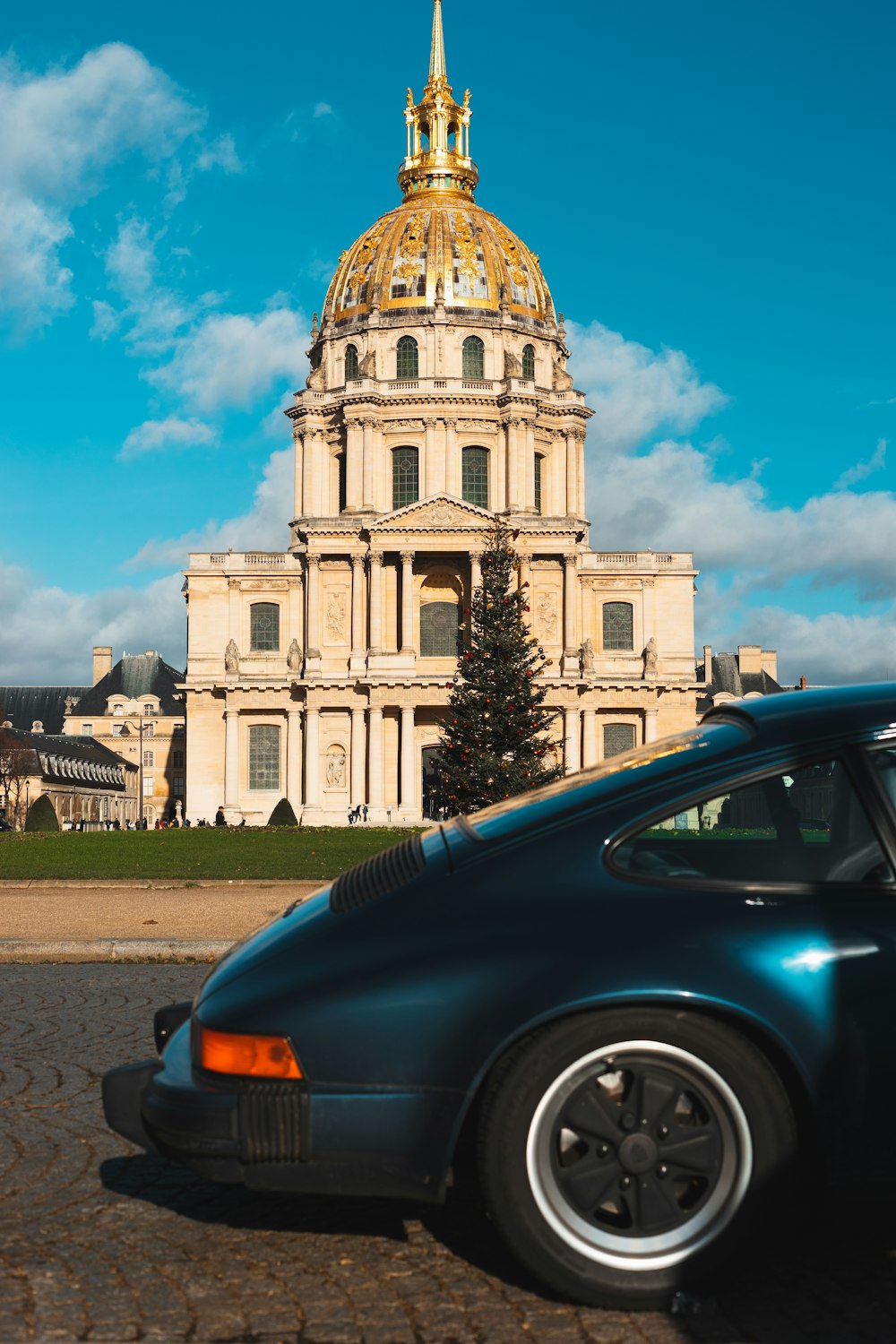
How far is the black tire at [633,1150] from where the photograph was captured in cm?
345

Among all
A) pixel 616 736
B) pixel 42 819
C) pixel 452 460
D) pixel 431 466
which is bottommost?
pixel 42 819

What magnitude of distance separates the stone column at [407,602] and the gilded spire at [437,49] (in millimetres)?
38830

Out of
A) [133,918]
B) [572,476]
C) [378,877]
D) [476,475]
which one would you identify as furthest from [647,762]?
[572,476]

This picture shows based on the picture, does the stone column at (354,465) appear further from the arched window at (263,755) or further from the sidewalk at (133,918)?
the sidewalk at (133,918)

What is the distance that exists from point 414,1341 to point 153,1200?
1.43 m

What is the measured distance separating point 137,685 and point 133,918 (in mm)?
98929

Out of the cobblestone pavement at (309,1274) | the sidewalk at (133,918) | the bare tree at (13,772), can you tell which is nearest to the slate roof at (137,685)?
the bare tree at (13,772)

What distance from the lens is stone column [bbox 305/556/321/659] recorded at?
219 ft

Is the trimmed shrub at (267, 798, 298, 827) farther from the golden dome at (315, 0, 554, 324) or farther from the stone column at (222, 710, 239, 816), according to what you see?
the golden dome at (315, 0, 554, 324)

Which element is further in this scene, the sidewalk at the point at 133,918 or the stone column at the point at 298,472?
the stone column at the point at 298,472

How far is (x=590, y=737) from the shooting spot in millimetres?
66250

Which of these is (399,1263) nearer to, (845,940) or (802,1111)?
(802,1111)

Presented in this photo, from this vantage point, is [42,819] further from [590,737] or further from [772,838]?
[772,838]

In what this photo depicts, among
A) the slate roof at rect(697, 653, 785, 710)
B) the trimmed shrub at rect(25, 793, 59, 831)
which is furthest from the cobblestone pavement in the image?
the slate roof at rect(697, 653, 785, 710)
